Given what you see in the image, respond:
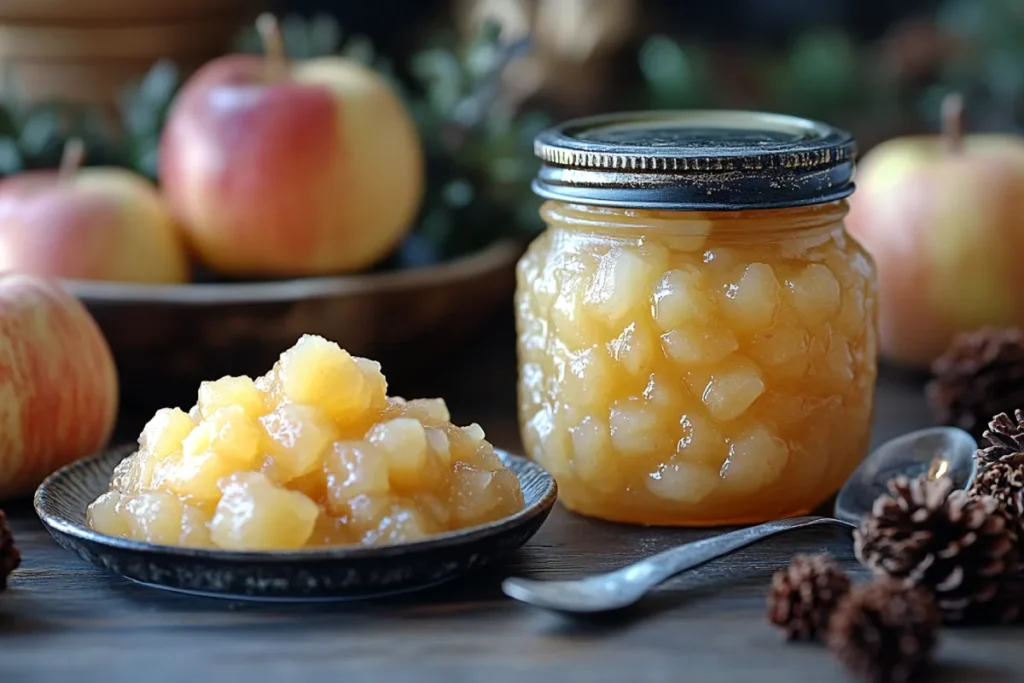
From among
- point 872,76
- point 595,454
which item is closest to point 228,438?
point 595,454

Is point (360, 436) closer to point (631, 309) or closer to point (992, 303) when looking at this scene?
point (631, 309)

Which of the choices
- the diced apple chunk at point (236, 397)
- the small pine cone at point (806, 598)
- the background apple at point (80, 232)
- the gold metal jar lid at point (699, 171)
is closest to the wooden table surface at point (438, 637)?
the small pine cone at point (806, 598)

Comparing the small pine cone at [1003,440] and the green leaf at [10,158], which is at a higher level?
the green leaf at [10,158]

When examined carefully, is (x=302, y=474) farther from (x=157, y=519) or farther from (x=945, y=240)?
(x=945, y=240)

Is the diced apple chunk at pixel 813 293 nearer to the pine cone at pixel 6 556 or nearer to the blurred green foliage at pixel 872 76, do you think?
the pine cone at pixel 6 556

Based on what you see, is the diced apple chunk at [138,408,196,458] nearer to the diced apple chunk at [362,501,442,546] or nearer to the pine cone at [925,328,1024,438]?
the diced apple chunk at [362,501,442,546]

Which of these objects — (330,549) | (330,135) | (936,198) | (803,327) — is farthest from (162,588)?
(936,198)

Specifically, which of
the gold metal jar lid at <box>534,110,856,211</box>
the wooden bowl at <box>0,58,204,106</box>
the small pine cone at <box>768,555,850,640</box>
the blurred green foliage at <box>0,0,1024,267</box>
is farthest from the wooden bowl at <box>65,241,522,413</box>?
the small pine cone at <box>768,555,850,640</box>
